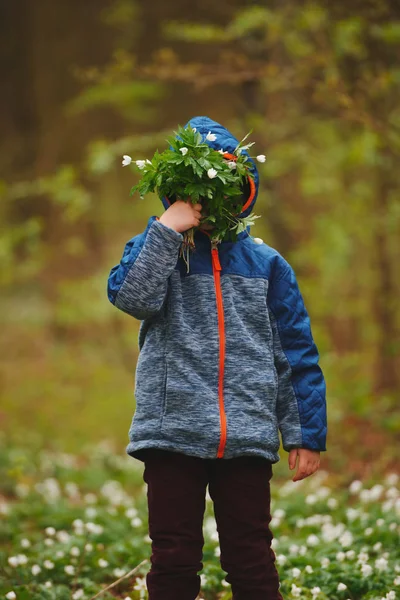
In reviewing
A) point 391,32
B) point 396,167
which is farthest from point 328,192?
point 391,32

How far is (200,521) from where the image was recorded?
2.70 metres

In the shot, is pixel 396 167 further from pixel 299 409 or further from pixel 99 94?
pixel 299 409

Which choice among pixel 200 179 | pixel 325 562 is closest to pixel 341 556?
pixel 325 562

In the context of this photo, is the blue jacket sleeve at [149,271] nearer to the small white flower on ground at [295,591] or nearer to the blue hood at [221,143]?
the blue hood at [221,143]

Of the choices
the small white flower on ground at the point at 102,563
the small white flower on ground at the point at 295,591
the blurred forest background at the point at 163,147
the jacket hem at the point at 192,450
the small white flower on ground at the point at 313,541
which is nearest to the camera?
the jacket hem at the point at 192,450

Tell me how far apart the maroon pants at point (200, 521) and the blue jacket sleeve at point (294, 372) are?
0.20m

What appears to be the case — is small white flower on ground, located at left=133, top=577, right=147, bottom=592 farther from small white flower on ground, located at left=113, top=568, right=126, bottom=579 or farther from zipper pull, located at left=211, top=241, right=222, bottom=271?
zipper pull, located at left=211, top=241, right=222, bottom=271

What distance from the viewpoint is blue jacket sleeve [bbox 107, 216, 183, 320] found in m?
2.60

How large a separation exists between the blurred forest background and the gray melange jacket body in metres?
2.42

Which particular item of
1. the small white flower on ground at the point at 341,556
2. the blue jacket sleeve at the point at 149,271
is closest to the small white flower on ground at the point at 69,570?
Result: the small white flower on ground at the point at 341,556

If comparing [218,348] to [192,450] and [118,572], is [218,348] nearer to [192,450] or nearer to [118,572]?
[192,450]

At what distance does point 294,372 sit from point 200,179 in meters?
0.82

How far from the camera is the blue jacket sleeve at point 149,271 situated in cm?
260

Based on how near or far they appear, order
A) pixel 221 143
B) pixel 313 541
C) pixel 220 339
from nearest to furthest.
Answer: pixel 220 339 < pixel 221 143 < pixel 313 541
